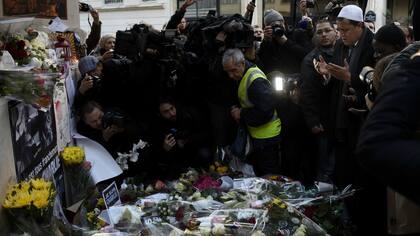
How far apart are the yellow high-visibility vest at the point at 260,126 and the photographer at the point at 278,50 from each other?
72cm

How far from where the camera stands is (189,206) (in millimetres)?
3566

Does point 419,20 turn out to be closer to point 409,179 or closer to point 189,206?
point 409,179

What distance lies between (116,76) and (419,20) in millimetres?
3424

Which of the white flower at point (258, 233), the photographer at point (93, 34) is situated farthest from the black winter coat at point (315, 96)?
the photographer at point (93, 34)

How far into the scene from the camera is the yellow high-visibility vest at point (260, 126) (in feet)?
14.5

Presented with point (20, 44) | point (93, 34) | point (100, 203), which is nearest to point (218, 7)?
point (93, 34)

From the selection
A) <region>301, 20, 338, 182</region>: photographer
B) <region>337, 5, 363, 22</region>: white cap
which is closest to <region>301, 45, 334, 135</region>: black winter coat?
<region>301, 20, 338, 182</region>: photographer

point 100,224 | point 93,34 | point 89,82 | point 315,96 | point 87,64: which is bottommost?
point 100,224

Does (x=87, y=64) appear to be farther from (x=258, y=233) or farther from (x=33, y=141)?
(x=258, y=233)

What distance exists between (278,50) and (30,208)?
325 cm

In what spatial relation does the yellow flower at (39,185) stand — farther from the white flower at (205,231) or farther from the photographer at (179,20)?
the photographer at (179,20)

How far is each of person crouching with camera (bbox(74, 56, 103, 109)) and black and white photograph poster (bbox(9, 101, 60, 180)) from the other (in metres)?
0.74

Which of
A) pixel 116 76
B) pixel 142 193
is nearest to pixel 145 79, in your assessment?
pixel 116 76

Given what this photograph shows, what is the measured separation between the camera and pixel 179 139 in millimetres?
4594
